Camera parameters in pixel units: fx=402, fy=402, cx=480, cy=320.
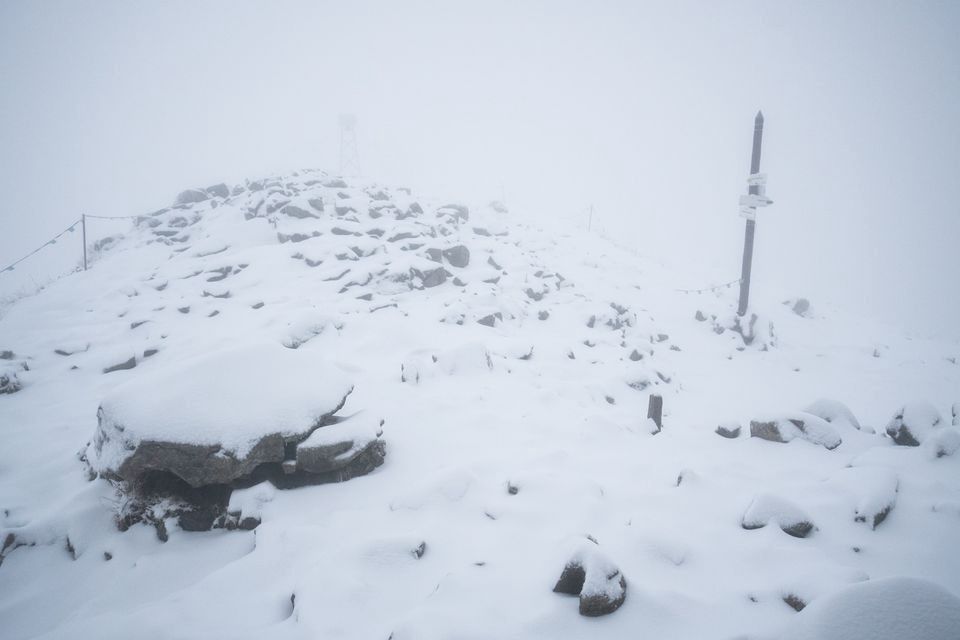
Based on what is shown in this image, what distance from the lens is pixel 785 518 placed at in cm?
386

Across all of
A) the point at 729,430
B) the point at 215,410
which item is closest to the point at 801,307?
the point at 729,430

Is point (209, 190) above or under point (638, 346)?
above

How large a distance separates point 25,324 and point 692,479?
1589 centimetres

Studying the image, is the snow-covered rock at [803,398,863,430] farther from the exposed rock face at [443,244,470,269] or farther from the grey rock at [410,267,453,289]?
the exposed rock face at [443,244,470,269]

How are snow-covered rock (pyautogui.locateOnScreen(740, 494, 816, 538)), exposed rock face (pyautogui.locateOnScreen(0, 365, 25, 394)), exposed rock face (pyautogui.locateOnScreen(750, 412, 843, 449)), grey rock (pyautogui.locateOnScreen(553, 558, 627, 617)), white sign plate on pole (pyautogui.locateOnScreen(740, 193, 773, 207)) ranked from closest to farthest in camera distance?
grey rock (pyautogui.locateOnScreen(553, 558, 627, 617)) < snow-covered rock (pyautogui.locateOnScreen(740, 494, 816, 538)) < exposed rock face (pyautogui.locateOnScreen(750, 412, 843, 449)) < exposed rock face (pyautogui.locateOnScreen(0, 365, 25, 394)) < white sign plate on pole (pyautogui.locateOnScreen(740, 193, 773, 207))

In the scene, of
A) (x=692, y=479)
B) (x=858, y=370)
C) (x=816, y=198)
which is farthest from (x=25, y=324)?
(x=816, y=198)

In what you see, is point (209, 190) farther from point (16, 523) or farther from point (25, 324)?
point (16, 523)

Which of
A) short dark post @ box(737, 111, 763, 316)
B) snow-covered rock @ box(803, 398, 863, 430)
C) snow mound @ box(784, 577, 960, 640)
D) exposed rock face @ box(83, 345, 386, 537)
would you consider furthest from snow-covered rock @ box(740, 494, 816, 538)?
short dark post @ box(737, 111, 763, 316)

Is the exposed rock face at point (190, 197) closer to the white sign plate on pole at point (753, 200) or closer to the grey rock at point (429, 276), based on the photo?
the grey rock at point (429, 276)

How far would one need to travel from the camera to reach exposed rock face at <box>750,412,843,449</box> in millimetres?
5520

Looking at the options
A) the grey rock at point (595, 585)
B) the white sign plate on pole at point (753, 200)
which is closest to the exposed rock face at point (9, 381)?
the grey rock at point (595, 585)

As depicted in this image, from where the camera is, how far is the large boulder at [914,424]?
17.7 ft

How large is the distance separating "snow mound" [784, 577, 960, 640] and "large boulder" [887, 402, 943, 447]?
4.35 m

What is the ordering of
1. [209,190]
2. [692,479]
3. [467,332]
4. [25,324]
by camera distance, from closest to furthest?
1. [692,479]
2. [467,332]
3. [25,324]
4. [209,190]
